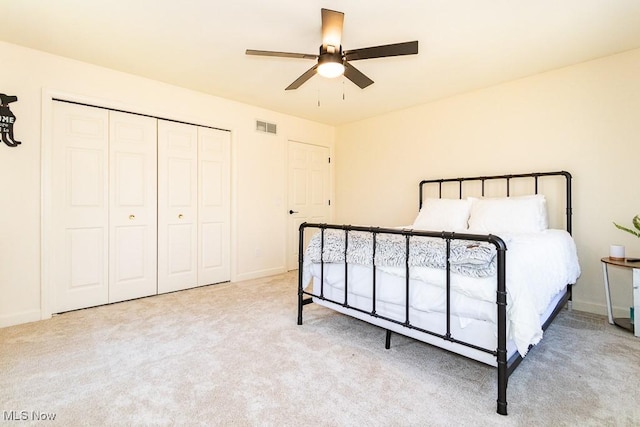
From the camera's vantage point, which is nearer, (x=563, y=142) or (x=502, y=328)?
(x=502, y=328)

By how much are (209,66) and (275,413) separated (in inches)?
120

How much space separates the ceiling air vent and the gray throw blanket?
2.42 m

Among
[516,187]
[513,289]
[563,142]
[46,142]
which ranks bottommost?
[513,289]

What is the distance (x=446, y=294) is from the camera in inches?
68.3

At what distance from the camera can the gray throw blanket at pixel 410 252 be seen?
62.3 inches

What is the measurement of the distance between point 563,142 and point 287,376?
3.36m

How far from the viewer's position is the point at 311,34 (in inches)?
97.3

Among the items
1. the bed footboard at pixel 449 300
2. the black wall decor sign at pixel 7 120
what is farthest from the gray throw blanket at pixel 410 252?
the black wall decor sign at pixel 7 120

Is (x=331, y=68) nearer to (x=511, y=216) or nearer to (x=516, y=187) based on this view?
(x=511, y=216)

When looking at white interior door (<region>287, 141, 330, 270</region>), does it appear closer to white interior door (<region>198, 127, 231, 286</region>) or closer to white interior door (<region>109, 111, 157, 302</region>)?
white interior door (<region>198, 127, 231, 286</region>)

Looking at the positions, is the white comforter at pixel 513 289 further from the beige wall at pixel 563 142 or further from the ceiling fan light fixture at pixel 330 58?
the ceiling fan light fixture at pixel 330 58

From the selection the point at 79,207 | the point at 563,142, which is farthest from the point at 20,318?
the point at 563,142

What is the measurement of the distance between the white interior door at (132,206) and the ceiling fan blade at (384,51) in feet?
8.20

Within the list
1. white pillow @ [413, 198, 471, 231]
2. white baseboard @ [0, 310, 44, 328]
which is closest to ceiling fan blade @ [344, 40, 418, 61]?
white pillow @ [413, 198, 471, 231]
